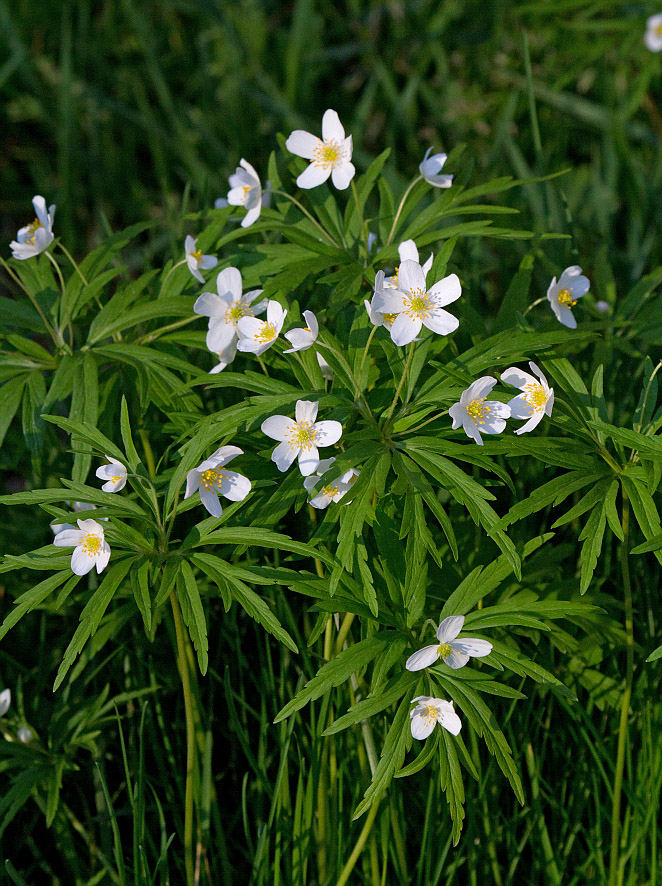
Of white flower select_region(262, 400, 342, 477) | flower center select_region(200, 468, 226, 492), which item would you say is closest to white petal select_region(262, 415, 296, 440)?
white flower select_region(262, 400, 342, 477)

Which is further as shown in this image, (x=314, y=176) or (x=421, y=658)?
(x=314, y=176)

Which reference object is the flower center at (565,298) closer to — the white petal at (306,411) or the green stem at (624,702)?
the green stem at (624,702)

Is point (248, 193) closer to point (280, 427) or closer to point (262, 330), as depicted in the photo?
point (262, 330)

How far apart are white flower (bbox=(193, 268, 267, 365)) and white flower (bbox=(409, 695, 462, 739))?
0.76m

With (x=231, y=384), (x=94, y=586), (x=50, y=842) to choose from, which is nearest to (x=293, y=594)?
(x=94, y=586)

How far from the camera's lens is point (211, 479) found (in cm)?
143

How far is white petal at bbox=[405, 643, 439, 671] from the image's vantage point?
4.40 feet

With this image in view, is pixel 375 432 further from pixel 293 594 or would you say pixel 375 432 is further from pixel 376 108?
pixel 376 108

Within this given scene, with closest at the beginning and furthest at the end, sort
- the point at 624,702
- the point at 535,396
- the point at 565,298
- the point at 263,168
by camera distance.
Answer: the point at 535,396, the point at 624,702, the point at 565,298, the point at 263,168

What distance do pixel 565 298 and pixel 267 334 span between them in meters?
0.64

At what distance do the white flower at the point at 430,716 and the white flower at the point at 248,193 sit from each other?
106 centimetres

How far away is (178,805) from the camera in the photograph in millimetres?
1884

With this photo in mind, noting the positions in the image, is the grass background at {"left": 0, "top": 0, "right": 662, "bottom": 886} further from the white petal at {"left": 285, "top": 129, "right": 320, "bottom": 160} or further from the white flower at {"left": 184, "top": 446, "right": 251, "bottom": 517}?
the white petal at {"left": 285, "top": 129, "right": 320, "bottom": 160}

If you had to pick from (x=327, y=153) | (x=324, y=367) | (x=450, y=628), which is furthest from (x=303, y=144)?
(x=450, y=628)
